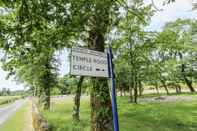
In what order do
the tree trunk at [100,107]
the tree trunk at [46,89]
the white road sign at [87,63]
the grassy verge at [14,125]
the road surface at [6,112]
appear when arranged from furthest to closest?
1. the road surface at [6,112]
2. the tree trunk at [46,89]
3. the grassy verge at [14,125]
4. the tree trunk at [100,107]
5. the white road sign at [87,63]

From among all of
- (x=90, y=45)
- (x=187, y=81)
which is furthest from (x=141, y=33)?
(x=187, y=81)

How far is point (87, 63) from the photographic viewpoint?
313 cm

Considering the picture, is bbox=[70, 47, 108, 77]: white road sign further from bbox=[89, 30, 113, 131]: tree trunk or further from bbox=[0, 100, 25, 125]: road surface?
bbox=[0, 100, 25, 125]: road surface

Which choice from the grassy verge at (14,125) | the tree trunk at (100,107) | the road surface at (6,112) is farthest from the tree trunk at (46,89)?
the tree trunk at (100,107)

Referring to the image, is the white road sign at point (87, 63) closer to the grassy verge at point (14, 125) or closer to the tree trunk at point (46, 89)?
the grassy verge at point (14, 125)

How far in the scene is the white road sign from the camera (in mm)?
2979

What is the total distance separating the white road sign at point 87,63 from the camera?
298 centimetres

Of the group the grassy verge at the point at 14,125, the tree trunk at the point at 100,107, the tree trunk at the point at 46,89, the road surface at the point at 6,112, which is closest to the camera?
the tree trunk at the point at 100,107

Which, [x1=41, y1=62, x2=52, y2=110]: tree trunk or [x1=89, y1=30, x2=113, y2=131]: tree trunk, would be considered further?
[x1=41, y1=62, x2=52, y2=110]: tree trunk

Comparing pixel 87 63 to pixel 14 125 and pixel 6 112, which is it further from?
pixel 6 112

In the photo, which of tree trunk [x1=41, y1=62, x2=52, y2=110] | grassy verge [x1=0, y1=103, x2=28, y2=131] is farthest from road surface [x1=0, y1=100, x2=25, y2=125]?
tree trunk [x1=41, y1=62, x2=52, y2=110]

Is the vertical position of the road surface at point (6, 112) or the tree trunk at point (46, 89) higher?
the tree trunk at point (46, 89)

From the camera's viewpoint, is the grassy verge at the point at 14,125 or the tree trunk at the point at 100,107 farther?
the grassy verge at the point at 14,125

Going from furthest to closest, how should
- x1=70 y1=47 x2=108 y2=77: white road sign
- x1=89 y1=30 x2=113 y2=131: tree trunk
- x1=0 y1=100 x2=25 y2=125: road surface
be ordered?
x1=0 y1=100 x2=25 y2=125: road surface, x1=89 y1=30 x2=113 y2=131: tree trunk, x1=70 y1=47 x2=108 y2=77: white road sign
